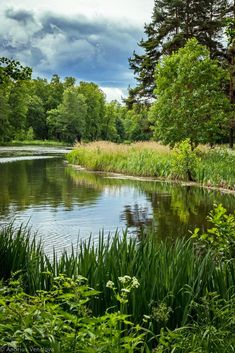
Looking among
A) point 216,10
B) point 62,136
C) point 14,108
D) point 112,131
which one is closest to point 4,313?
point 216,10

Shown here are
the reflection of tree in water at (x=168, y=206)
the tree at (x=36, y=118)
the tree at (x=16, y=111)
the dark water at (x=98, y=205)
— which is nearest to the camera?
the dark water at (x=98, y=205)

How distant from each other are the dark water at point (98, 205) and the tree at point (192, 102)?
162 inches

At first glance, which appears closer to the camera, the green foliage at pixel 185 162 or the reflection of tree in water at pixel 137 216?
the reflection of tree in water at pixel 137 216

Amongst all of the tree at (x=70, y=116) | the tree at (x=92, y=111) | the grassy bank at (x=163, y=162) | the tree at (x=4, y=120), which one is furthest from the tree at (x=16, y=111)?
the grassy bank at (x=163, y=162)

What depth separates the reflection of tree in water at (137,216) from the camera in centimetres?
1294

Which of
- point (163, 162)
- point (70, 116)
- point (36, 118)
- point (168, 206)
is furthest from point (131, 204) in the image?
point (36, 118)

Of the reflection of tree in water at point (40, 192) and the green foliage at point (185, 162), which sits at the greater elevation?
the green foliage at point (185, 162)

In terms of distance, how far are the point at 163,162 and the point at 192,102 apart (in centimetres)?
371

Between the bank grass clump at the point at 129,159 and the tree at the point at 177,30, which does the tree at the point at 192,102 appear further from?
the tree at the point at 177,30

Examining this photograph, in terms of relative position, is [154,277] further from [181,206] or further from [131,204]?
[131,204]

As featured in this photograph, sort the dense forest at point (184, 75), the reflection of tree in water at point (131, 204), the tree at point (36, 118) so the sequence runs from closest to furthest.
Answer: the reflection of tree in water at point (131, 204) < the dense forest at point (184, 75) < the tree at point (36, 118)

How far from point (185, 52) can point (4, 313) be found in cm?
2516

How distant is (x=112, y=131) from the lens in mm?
123250

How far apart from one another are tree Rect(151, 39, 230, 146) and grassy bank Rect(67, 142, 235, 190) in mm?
1241
